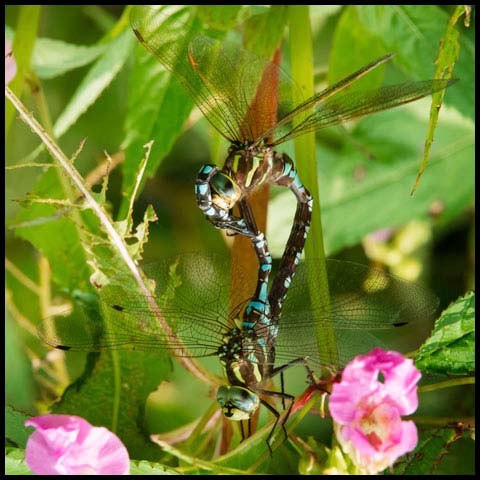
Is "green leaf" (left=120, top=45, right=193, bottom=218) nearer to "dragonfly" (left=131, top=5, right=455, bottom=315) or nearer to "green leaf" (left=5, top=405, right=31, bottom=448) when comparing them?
"dragonfly" (left=131, top=5, right=455, bottom=315)

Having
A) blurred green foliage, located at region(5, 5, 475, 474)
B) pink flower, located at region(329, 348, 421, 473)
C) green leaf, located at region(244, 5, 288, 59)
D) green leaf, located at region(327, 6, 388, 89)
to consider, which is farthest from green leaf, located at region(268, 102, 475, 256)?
pink flower, located at region(329, 348, 421, 473)

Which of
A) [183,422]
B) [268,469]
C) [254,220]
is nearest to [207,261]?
[254,220]

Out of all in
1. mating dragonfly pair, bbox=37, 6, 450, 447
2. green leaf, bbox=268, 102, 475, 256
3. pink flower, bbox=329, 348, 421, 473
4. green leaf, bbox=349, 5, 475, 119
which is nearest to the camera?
pink flower, bbox=329, 348, 421, 473

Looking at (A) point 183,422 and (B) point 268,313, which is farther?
(A) point 183,422

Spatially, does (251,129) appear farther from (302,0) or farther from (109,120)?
(109,120)

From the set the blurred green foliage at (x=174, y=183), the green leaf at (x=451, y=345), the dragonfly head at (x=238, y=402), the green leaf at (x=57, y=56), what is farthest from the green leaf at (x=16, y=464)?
the green leaf at (x=57, y=56)
